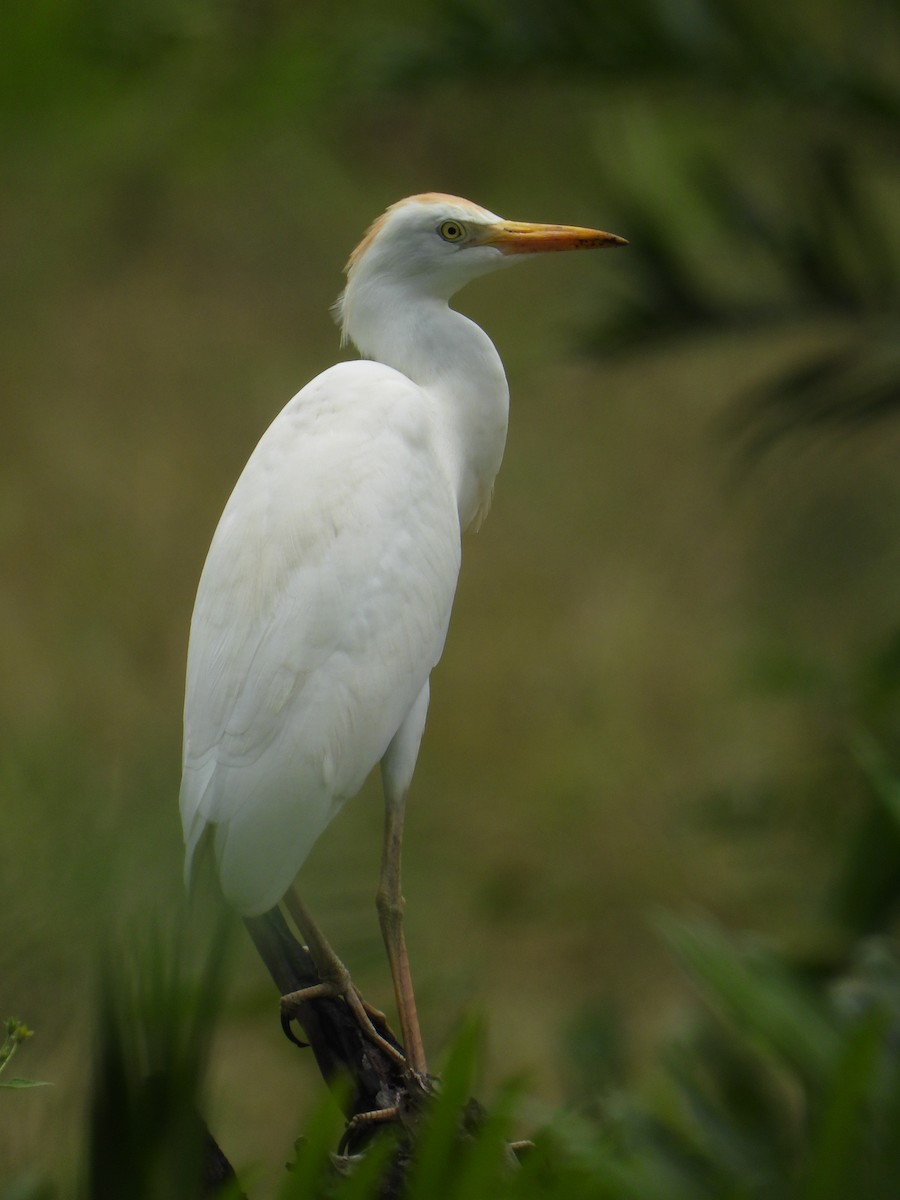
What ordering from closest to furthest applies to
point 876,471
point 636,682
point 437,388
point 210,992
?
point 210,992
point 437,388
point 636,682
point 876,471

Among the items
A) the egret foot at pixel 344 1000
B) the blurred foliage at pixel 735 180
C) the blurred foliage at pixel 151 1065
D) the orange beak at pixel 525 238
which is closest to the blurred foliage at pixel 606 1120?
the blurred foliage at pixel 151 1065

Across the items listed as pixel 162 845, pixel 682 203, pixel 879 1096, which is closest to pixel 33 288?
pixel 682 203

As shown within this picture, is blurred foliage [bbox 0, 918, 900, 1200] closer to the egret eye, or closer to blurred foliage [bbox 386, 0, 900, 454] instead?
the egret eye

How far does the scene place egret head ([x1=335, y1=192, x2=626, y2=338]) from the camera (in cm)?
159

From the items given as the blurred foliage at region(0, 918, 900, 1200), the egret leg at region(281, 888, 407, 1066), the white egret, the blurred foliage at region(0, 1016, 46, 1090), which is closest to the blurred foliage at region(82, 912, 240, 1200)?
the blurred foliage at region(0, 918, 900, 1200)

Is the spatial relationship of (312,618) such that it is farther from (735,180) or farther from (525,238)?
(735,180)

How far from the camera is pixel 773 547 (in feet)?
16.8

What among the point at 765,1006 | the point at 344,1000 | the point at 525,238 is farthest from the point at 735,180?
the point at 344,1000

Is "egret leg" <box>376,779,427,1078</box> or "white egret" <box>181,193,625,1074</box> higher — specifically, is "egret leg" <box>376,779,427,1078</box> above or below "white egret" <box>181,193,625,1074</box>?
below

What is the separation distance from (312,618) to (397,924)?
0.37 meters

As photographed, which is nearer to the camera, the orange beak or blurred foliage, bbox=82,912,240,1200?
blurred foliage, bbox=82,912,240,1200

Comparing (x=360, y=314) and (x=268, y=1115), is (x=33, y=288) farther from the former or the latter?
(x=360, y=314)

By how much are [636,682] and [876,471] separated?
132 centimetres

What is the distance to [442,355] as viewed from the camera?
5.26 ft
